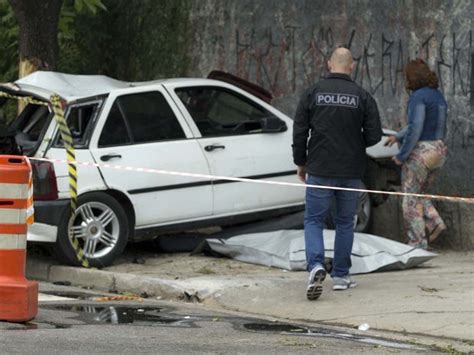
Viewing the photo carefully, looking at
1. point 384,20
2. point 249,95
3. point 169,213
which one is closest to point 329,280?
point 169,213

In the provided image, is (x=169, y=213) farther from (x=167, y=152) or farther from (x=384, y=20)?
(x=384, y=20)

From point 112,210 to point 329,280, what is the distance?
2.21 meters

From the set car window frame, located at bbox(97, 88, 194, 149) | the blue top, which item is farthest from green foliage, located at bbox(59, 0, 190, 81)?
the blue top

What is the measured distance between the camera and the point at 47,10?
1376cm

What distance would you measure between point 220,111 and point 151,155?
1.11m

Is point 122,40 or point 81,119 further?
point 122,40

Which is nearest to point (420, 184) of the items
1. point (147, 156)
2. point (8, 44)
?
point (147, 156)

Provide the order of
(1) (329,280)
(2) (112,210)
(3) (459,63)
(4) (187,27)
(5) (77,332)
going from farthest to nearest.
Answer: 1. (4) (187,27)
2. (3) (459,63)
3. (2) (112,210)
4. (1) (329,280)
5. (5) (77,332)

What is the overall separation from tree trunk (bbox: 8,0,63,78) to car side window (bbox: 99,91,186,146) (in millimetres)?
1795

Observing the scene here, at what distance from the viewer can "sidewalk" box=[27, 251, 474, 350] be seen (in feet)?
30.9

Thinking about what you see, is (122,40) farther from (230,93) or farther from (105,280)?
(105,280)

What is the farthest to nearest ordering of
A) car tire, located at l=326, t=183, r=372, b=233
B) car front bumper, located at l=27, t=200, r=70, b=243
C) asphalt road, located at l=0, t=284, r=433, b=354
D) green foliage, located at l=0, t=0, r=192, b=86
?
green foliage, located at l=0, t=0, r=192, b=86
car tire, located at l=326, t=183, r=372, b=233
car front bumper, located at l=27, t=200, r=70, b=243
asphalt road, located at l=0, t=284, r=433, b=354

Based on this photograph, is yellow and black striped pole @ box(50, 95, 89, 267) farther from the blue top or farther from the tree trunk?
the blue top

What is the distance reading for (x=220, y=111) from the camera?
516 inches
